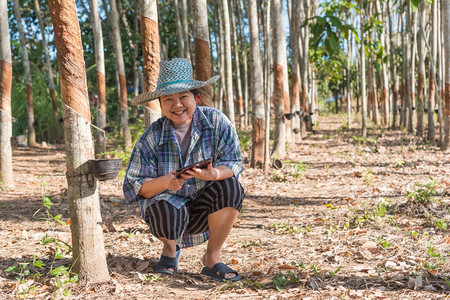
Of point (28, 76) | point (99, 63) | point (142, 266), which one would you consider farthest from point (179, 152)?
point (28, 76)

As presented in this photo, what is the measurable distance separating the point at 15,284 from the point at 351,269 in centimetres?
207

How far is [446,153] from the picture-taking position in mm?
8570

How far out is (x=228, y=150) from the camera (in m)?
3.17

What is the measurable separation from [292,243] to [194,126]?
1400mm

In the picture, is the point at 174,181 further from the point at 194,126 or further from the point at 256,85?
the point at 256,85

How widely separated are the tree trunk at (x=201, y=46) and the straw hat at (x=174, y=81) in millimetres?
2384

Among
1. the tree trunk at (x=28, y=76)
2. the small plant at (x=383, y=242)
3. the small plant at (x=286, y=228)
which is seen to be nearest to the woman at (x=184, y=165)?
the small plant at (x=383, y=242)

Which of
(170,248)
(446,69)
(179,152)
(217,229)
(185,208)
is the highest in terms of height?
(446,69)

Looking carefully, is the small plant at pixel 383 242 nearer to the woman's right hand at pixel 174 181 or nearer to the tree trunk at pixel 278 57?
the woman's right hand at pixel 174 181

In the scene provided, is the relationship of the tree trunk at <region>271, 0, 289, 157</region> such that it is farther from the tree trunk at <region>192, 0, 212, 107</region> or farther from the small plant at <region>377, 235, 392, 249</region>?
the small plant at <region>377, 235, 392, 249</region>

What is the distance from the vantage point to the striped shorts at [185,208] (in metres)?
3.11

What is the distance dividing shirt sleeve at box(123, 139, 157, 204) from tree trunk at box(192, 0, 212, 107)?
259 centimetres

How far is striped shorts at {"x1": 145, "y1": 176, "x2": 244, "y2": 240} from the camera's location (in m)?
3.11

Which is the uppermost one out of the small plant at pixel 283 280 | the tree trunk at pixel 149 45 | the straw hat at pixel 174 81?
the tree trunk at pixel 149 45
